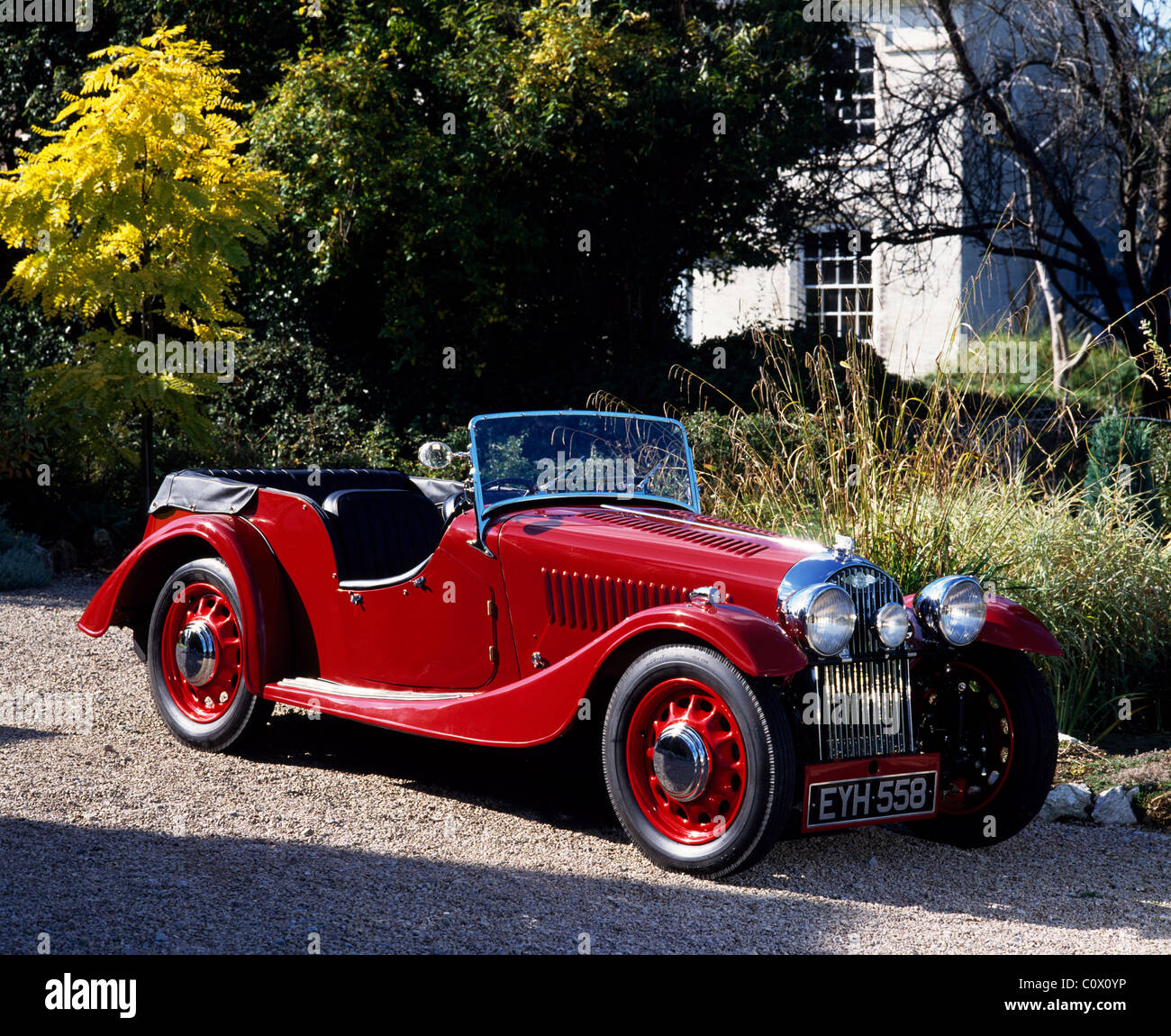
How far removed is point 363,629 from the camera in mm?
5270

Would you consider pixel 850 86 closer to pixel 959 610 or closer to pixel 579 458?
pixel 579 458

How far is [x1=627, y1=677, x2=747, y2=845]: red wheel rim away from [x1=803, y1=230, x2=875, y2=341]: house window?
9975 mm

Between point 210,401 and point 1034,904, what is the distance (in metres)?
13.0

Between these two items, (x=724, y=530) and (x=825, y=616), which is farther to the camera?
(x=724, y=530)

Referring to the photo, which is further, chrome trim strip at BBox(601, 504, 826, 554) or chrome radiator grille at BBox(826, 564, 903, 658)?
chrome trim strip at BBox(601, 504, 826, 554)

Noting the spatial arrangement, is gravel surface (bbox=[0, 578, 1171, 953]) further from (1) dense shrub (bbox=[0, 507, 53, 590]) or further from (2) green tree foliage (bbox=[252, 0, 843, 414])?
(2) green tree foliage (bbox=[252, 0, 843, 414])

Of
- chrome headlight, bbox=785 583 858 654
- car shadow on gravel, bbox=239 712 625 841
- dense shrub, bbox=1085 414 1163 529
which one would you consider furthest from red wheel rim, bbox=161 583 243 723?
dense shrub, bbox=1085 414 1163 529

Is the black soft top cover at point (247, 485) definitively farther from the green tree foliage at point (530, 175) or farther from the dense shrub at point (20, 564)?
the green tree foliage at point (530, 175)

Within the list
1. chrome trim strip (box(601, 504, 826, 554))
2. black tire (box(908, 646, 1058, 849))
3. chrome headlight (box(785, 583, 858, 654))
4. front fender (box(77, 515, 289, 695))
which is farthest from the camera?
front fender (box(77, 515, 289, 695))

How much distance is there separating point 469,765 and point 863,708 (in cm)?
198

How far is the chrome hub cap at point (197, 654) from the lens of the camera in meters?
5.64

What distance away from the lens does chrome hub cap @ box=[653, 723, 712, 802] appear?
4.04 meters

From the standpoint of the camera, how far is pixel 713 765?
405 centimetres

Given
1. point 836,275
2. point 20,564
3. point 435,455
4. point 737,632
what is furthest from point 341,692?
point 836,275
